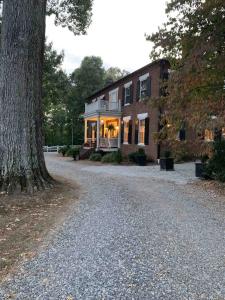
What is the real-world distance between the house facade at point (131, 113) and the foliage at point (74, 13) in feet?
17.6

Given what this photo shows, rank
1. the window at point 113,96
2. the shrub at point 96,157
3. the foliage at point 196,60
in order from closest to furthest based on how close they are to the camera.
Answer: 1. the foliage at point 196,60
2. the shrub at point 96,157
3. the window at point 113,96

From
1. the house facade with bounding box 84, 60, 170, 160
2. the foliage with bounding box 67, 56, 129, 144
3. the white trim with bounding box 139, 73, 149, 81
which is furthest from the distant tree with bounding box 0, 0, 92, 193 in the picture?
the foliage with bounding box 67, 56, 129, 144

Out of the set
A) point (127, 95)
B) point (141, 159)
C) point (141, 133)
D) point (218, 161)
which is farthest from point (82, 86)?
point (218, 161)

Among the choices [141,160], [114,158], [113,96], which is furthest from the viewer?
[113,96]

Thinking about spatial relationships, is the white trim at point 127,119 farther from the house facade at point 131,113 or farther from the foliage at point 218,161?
the foliage at point 218,161

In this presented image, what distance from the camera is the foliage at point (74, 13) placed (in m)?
14.0

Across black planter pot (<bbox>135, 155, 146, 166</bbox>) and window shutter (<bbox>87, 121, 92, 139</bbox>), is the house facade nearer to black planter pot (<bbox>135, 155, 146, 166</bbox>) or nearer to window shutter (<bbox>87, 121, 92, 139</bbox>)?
black planter pot (<bbox>135, 155, 146, 166</bbox>)

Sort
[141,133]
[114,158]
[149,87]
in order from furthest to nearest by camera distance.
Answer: [141,133]
[149,87]
[114,158]

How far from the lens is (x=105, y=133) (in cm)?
2830

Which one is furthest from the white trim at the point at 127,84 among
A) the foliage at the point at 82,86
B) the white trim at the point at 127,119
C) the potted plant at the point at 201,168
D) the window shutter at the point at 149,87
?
the potted plant at the point at 201,168

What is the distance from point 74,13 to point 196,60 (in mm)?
7436

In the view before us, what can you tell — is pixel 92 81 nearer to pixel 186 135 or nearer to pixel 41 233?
pixel 186 135

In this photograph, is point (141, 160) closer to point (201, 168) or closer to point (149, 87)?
point (149, 87)

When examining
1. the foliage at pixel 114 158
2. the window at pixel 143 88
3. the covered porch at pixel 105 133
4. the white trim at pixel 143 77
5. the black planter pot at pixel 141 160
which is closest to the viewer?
the black planter pot at pixel 141 160
